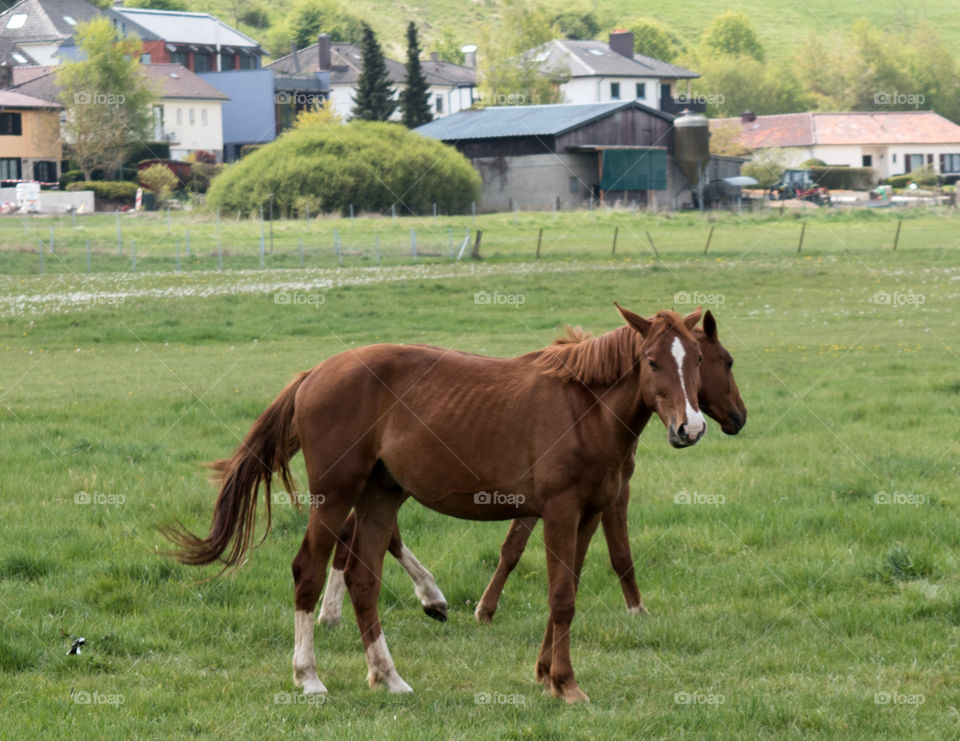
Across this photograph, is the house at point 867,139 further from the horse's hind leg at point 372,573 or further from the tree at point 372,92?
the horse's hind leg at point 372,573

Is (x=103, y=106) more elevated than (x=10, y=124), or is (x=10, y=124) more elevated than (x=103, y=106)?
(x=103, y=106)

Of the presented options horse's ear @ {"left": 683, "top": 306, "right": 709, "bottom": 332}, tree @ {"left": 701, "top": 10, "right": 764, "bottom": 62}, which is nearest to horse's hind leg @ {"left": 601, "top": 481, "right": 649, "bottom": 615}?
horse's ear @ {"left": 683, "top": 306, "right": 709, "bottom": 332}

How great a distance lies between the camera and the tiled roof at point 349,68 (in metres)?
106

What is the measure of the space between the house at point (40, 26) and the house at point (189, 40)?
3530mm

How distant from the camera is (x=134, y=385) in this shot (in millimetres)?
16125

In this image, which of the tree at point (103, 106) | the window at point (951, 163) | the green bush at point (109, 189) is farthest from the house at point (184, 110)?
the window at point (951, 163)

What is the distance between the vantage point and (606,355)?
5.95m

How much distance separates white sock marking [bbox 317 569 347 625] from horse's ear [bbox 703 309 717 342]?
9.15 ft

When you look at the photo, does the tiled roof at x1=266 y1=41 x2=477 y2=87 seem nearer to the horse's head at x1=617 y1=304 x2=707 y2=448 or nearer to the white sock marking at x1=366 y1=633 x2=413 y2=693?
the white sock marking at x1=366 y1=633 x2=413 y2=693

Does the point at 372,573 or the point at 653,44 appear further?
the point at 653,44

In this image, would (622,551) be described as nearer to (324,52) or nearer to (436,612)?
(436,612)

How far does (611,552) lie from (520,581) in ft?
2.60

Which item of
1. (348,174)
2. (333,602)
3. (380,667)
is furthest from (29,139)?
(380,667)

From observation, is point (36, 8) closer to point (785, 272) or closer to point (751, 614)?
point (785, 272)
